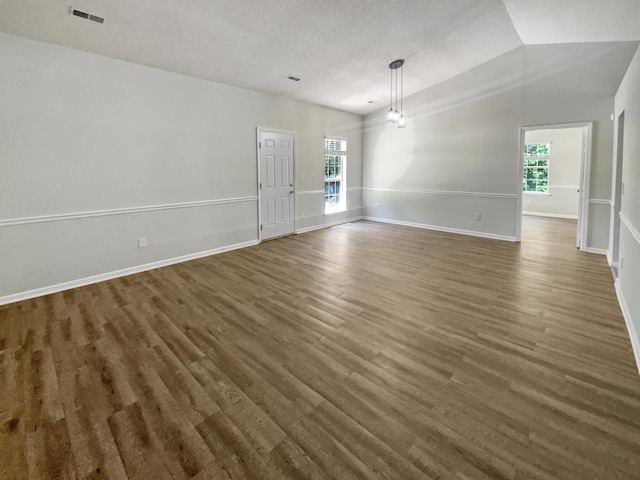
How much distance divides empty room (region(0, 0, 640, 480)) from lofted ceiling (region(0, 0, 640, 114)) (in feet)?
0.12

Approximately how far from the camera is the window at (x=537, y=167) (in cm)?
873

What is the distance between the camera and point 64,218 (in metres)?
3.68

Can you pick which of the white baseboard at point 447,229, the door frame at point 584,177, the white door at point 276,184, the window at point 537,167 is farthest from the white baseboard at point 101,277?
the window at point 537,167

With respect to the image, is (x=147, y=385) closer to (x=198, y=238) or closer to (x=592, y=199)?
(x=198, y=238)

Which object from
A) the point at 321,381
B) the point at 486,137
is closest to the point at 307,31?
the point at 321,381

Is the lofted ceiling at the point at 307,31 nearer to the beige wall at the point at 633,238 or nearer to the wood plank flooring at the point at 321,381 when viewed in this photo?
the beige wall at the point at 633,238

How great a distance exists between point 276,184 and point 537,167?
742cm

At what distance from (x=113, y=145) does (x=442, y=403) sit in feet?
14.6

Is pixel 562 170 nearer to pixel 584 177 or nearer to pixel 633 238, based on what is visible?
pixel 584 177

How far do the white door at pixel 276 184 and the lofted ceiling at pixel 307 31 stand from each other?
0.93 m

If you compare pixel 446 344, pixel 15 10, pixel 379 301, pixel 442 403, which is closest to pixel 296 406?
pixel 442 403

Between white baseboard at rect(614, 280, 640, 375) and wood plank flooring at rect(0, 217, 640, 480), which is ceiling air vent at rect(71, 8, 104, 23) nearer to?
wood plank flooring at rect(0, 217, 640, 480)

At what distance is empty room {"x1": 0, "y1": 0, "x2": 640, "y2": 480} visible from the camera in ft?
5.46

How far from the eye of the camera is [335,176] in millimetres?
7883
